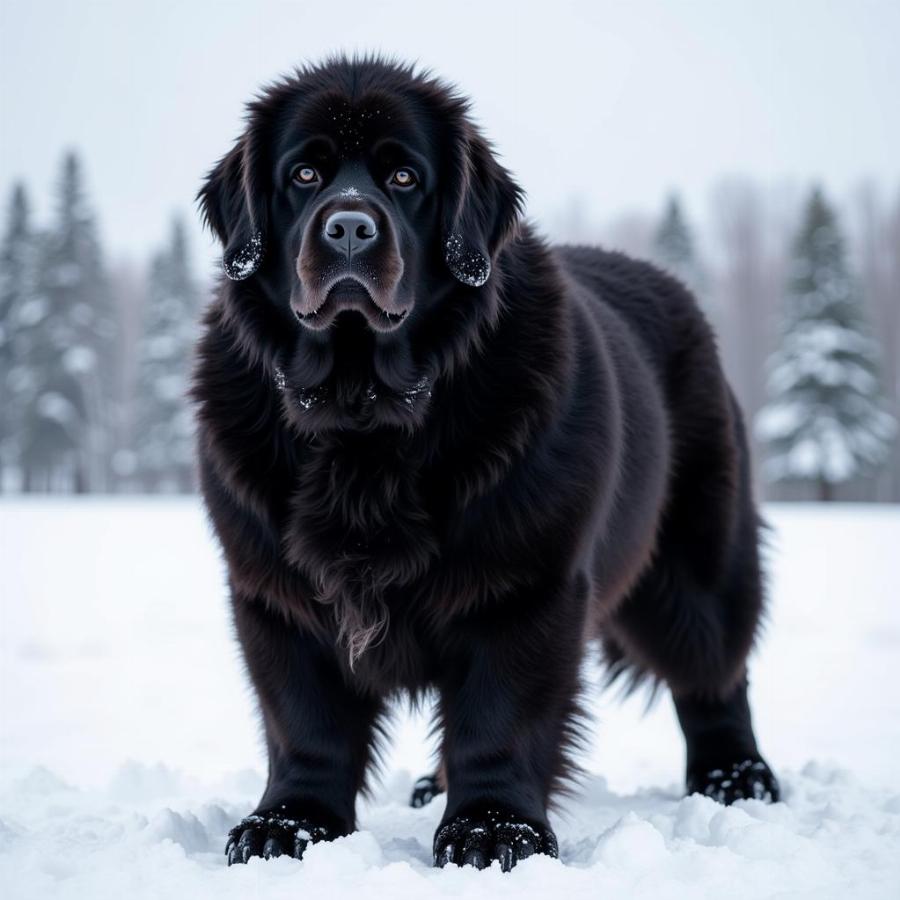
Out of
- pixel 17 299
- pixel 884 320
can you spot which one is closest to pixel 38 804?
pixel 17 299

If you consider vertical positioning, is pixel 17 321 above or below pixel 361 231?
below

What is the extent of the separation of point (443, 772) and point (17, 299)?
32.1m

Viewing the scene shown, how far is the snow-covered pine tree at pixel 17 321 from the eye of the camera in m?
30.5

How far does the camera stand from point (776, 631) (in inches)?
310

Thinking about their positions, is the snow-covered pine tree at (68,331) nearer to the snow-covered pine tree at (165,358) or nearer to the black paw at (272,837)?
the snow-covered pine tree at (165,358)

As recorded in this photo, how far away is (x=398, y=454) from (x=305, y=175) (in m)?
0.83

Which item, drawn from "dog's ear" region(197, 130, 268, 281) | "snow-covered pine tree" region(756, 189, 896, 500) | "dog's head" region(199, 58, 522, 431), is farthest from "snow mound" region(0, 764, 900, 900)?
"snow-covered pine tree" region(756, 189, 896, 500)

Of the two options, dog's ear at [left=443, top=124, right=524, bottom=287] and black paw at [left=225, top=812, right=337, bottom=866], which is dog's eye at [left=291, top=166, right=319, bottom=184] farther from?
black paw at [left=225, top=812, right=337, bottom=866]

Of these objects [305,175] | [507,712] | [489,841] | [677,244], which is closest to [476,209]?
[305,175]

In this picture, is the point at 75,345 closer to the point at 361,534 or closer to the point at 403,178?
the point at 403,178

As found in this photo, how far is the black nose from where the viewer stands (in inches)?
104

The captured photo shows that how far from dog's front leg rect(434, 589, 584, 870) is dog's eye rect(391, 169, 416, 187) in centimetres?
119

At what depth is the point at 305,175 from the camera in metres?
2.96

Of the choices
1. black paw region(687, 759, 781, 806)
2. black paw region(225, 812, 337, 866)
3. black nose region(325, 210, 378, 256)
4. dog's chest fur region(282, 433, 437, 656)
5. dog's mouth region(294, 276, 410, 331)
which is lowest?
black paw region(687, 759, 781, 806)
